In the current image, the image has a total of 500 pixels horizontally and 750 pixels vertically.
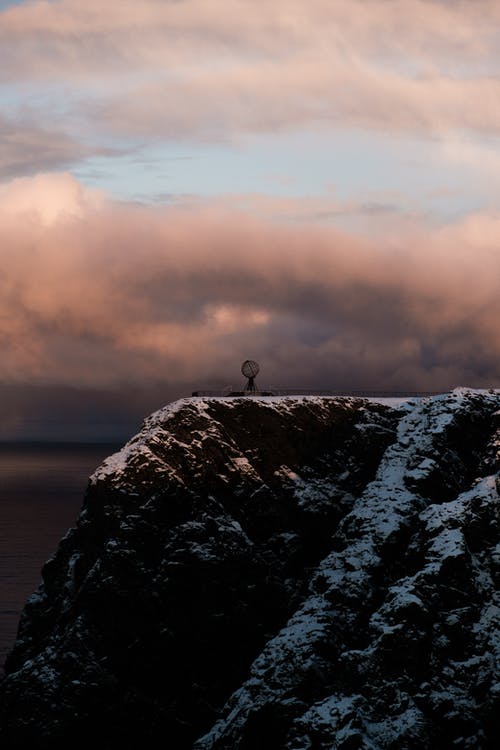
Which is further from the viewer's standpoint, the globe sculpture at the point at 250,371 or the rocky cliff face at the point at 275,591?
the globe sculpture at the point at 250,371

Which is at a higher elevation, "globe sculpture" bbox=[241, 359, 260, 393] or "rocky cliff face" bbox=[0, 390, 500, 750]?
"globe sculpture" bbox=[241, 359, 260, 393]

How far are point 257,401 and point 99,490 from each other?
82.4 ft

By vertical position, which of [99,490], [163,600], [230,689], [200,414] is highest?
[200,414]

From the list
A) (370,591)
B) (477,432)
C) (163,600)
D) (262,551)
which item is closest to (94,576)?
(163,600)

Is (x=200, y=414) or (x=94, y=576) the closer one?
(x=94, y=576)

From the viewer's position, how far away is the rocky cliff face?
120938 millimetres

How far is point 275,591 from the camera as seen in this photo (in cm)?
13762

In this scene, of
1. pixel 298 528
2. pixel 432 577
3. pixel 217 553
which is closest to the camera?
pixel 432 577

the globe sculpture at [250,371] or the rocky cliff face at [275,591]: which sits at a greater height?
the globe sculpture at [250,371]

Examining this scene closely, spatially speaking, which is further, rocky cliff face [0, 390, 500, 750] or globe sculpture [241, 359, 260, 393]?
globe sculpture [241, 359, 260, 393]

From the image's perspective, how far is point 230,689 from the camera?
13250 centimetres

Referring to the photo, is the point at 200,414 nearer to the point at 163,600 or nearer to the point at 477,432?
the point at 163,600

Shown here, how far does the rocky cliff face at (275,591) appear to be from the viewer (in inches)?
4761

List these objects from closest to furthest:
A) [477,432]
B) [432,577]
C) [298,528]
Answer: [432,577], [298,528], [477,432]
